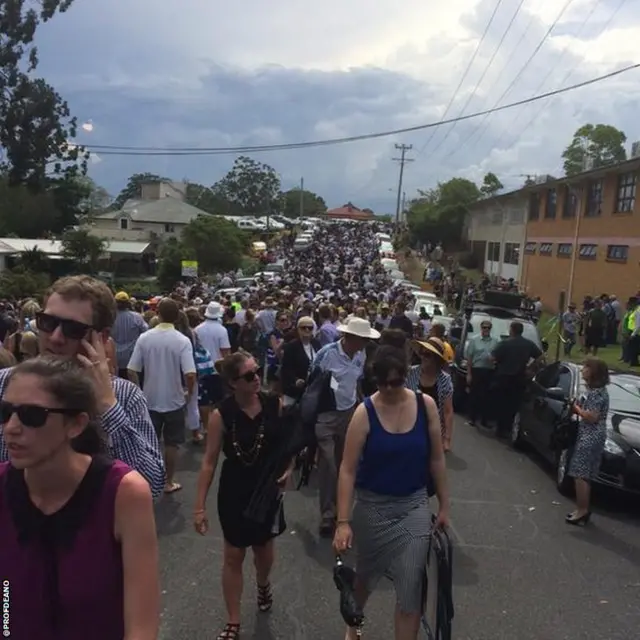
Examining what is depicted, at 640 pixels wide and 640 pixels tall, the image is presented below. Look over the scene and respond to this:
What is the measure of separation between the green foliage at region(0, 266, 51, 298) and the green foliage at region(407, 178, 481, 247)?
115ft

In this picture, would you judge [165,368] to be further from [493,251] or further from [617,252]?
[493,251]

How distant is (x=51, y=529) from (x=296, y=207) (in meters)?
157

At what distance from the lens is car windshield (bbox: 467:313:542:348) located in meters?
11.9

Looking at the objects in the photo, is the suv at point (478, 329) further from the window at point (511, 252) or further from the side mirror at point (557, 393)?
the window at point (511, 252)

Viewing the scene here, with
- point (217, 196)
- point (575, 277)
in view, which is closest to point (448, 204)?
A: point (575, 277)

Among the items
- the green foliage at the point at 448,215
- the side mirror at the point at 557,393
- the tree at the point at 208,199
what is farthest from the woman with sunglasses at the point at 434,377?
the tree at the point at 208,199

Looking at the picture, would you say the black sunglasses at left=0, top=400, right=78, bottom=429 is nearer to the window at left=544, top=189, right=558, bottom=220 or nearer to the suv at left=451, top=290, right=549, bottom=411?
the suv at left=451, top=290, right=549, bottom=411

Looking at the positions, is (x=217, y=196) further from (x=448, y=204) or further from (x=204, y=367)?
(x=204, y=367)

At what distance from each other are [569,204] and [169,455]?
98.8 ft

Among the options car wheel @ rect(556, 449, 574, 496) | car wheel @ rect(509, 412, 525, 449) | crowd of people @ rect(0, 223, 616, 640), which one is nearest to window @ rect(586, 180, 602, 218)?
car wheel @ rect(509, 412, 525, 449)

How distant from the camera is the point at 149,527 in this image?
197 centimetres

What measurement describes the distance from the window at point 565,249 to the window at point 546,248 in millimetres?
1374

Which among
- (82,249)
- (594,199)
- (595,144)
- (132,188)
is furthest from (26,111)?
(132,188)

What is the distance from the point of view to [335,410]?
5891mm
